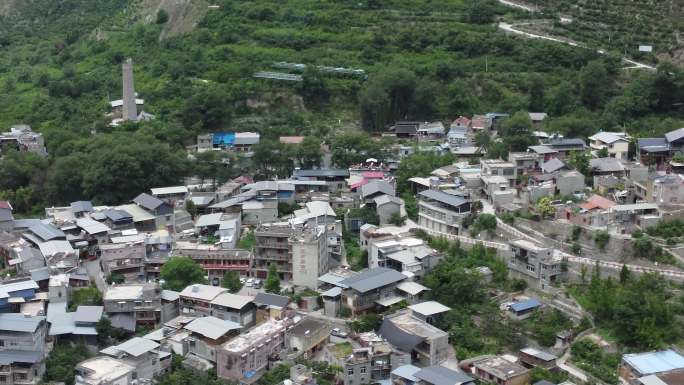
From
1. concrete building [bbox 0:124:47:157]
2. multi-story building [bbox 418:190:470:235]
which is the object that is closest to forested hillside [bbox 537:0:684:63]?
multi-story building [bbox 418:190:470:235]

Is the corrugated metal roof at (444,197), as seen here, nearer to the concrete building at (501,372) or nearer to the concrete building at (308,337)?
the concrete building at (308,337)

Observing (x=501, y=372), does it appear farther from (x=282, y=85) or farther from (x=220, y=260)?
(x=282, y=85)

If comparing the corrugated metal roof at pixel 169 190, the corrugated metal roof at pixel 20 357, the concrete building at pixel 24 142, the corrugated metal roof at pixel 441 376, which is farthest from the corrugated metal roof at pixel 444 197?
the concrete building at pixel 24 142

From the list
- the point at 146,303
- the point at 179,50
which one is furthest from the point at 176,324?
the point at 179,50

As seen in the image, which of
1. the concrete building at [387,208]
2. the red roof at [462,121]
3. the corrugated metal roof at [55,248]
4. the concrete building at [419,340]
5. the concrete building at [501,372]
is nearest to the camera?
the concrete building at [501,372]

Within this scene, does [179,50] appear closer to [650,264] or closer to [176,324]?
[176,324]

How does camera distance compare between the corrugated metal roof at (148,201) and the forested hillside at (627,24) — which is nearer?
the corrugated metal roof at (148,201)

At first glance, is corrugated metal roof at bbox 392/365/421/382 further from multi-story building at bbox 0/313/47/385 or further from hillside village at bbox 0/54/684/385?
multi-story building at bbox 0/313/47/385
